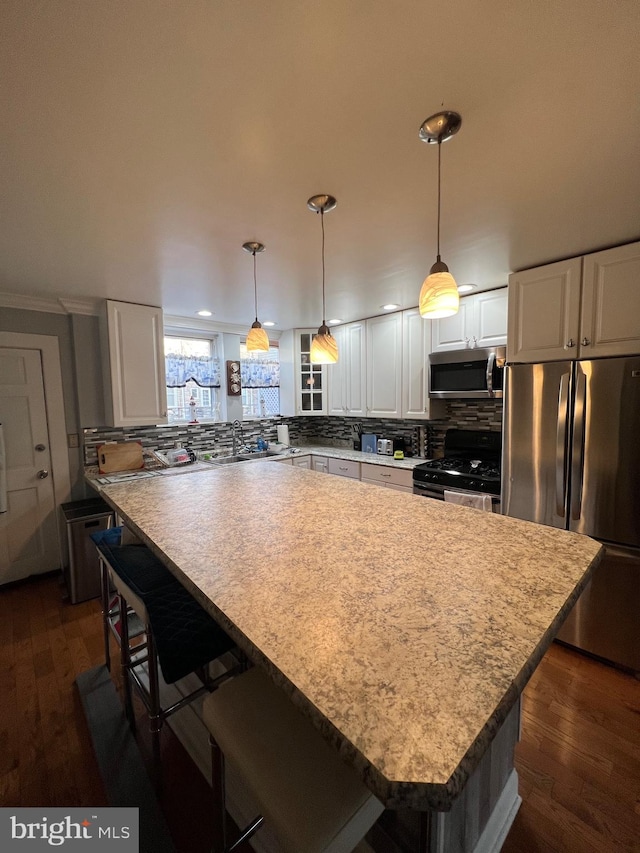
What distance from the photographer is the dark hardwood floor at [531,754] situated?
1283 mm

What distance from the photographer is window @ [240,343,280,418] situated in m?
4.18

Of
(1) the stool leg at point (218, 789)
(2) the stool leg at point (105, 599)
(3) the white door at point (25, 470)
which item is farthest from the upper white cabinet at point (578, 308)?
(3) the white door at point (25, 470)

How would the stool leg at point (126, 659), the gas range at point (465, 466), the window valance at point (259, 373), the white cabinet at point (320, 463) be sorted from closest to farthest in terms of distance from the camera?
1. the stool leg at point (126, 659)
2. the gas range at point (465, 466)
3. the white cabinet at point (320, 463)
4. the window valance at point (259, 373)

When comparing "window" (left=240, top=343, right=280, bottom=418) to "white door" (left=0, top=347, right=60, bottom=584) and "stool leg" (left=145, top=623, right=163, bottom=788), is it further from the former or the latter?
"stool leg" (left=145, top=623, right=163, bottom=788)

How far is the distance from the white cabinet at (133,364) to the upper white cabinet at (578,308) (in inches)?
112

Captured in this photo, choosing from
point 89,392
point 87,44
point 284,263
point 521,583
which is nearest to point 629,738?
point 521,583

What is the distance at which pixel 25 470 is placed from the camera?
9.71ft

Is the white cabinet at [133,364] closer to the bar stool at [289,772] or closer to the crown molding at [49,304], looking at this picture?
the crown molding at [49,304]

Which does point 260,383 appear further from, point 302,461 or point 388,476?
point 388,476

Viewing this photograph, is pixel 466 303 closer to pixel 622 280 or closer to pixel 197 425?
pixel 622 280

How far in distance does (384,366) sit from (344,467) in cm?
112

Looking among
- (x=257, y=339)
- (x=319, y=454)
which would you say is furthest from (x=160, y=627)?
(x=319, y=454)

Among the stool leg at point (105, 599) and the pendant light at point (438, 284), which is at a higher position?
the pendant light at point (438, 284)

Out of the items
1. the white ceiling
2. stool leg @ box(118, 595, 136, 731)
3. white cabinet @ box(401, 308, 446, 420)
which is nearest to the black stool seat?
stool leg @ box(118, 595, 136, 731)
